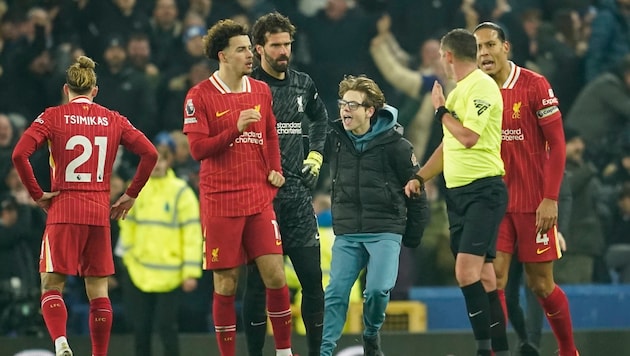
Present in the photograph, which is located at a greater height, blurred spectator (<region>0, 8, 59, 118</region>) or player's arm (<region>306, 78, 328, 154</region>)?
blurred spectator (<region>0, 8, 59, 118</region>)

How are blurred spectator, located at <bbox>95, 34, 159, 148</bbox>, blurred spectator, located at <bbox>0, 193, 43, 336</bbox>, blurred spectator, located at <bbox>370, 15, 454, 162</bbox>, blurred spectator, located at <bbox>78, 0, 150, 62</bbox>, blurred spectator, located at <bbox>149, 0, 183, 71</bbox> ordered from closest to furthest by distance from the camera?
blurred spectator, located at <bbox>0, 193, 43, 336</bbox>, blurred spectator, located at <bbox>95, 34, 159, 148</bbox>, blurred spectator, located at <bbox>370, 15, 454, 162</bbox>, blurred spectator, located at <bbox>78, 0, 150, 62</bbox>, blurred spectator, located at <bbox>149, 0, 183, 71</bbox>

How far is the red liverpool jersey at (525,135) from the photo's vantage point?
32.6 feet

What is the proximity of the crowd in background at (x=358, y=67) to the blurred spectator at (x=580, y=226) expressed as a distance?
2 cm

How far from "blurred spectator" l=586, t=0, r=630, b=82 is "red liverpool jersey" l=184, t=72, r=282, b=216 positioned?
7.44 metres

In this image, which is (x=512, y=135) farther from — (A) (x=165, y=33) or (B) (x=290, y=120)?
(A) (x=165, y=33)

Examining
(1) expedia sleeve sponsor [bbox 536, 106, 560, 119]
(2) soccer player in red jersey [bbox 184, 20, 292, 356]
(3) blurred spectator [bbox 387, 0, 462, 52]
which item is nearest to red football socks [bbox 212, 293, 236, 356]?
(2) soccer player in red jersey [bbox 184, 20, 292, 356]

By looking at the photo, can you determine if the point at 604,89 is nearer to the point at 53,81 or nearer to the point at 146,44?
the point at 146,44

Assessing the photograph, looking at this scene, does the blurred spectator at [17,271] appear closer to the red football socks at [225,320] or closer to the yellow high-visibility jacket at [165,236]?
the yellow high-visibility jacket at [165,236]

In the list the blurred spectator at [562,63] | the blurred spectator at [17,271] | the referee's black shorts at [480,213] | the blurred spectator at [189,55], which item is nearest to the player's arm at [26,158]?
the referee's black shorts at [480,213]

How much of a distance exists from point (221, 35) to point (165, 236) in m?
3.56

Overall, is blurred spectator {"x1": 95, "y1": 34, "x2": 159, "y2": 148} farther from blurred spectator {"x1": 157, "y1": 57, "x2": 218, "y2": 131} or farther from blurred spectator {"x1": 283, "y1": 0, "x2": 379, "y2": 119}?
blurred spectator {"x1": 283, "y1": 0, "x2": 379, "y2": 119}

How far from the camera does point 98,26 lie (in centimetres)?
1587

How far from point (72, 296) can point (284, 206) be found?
496 cm

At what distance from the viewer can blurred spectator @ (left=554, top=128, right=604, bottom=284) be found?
13797 mm
